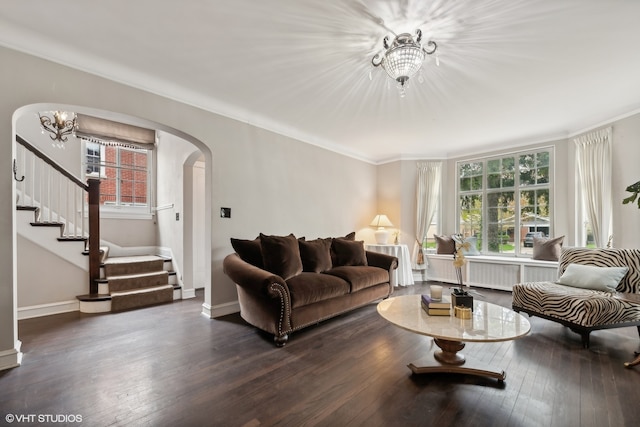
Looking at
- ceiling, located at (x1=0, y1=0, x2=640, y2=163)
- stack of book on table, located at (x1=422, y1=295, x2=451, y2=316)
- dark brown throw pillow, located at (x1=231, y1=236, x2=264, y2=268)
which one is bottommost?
stack of book on table, located at (x1=422, y1=295, x2=451, y2=316)

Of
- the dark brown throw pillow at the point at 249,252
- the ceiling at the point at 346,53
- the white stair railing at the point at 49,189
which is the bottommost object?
the dark brown throw pillow at the point at 249,252

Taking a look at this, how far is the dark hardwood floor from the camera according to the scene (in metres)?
1.58

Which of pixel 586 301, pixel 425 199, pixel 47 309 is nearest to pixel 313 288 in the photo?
pixel 586 301

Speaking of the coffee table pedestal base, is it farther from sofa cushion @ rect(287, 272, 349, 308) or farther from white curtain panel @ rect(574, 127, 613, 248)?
white curtain panel @ rect(574, 127, 613, 248)

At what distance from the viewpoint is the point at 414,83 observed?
2887mm

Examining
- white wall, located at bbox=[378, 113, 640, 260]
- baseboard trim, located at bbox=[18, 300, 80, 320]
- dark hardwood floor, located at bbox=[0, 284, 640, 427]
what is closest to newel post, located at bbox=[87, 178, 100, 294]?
baseboard trim, located at bbox=[18, 300, 80, 320]

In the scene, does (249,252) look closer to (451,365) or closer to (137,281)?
(137,281)

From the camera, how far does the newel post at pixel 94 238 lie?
373cm

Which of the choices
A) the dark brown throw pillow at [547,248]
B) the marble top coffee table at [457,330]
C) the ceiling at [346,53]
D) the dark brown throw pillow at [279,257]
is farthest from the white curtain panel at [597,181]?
the dark brown throw pillow at [279,257]

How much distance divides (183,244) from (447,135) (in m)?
A: 4.72

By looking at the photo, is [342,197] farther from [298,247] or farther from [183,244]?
[183,244]

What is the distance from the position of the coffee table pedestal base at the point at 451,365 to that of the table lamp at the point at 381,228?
315 centimetres

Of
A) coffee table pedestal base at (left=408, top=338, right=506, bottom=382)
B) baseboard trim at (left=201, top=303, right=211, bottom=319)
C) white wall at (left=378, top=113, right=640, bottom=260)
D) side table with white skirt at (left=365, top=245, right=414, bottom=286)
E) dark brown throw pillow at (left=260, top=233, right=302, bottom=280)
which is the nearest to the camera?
coffee table pedestal base at (left=408, top=338, right=506, bottom=382)

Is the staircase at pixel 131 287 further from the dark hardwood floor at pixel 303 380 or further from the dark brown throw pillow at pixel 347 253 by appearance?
the dark brown throw pillow at pixel 347 253
